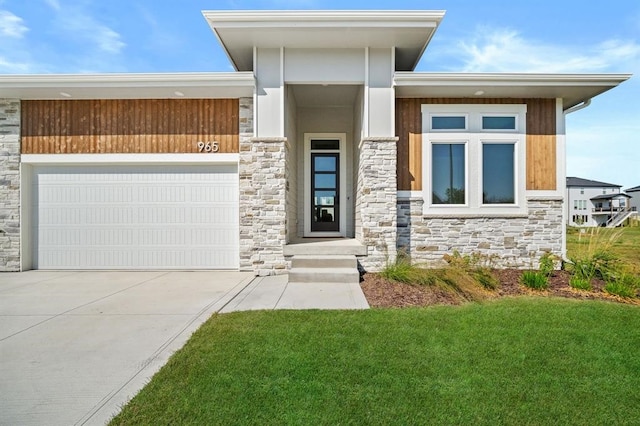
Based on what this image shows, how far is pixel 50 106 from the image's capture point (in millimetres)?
7367

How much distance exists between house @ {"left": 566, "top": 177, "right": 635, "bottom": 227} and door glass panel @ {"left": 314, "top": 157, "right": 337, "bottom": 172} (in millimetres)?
40310

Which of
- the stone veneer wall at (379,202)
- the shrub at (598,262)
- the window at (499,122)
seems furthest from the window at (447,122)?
the shrub at (598,262)

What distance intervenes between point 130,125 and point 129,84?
38.2 inches

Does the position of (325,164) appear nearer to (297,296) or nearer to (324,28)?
(324,28)

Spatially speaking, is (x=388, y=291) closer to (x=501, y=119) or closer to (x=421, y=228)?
(x=421, y=228)

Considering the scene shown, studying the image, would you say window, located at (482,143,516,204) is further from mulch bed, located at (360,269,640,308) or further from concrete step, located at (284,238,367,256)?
concrete step, located at (284,238,367,256)

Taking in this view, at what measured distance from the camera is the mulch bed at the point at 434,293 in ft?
15.7

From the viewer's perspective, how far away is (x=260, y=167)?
6883mm

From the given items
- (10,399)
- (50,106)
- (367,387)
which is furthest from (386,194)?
(50,106)

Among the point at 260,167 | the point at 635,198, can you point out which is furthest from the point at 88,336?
the point at 635,198

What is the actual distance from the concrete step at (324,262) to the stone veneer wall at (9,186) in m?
6.41

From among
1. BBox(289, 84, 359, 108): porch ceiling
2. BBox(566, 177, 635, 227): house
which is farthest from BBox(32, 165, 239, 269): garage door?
BBox(566, 177, 635, 227): house

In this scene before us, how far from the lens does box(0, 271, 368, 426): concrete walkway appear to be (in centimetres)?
245

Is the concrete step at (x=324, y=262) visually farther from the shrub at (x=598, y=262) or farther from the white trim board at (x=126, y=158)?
the shrub at (x=598, y=262)
